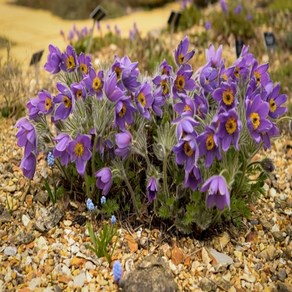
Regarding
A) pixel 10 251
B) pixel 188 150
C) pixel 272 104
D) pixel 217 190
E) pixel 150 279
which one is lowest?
pixel 10 251

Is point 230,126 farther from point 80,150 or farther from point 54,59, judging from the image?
point 54,59

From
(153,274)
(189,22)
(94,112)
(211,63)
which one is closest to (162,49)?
(189,22)

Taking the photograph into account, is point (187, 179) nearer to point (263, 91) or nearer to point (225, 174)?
point (225, 174)

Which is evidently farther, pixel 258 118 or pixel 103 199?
pixel 103 199

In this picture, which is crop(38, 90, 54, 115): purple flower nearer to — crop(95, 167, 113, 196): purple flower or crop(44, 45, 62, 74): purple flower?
crop(44, 45, 62, 74): purple flower

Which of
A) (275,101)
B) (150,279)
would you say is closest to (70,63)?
(275,101)

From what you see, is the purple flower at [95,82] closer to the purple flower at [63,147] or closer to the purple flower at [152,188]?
the purple flower at [63,147]
